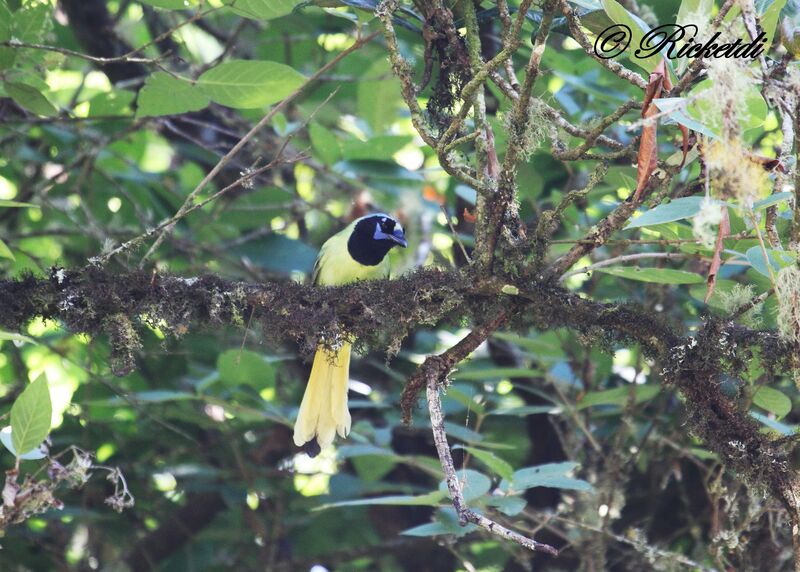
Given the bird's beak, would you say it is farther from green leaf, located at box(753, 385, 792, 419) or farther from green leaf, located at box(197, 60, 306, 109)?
green leaf, located at box(753, 385, 792, 419)

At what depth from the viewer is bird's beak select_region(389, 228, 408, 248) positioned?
4.57 m

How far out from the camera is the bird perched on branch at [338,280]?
3.70 meters

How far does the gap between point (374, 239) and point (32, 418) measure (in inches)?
87.7

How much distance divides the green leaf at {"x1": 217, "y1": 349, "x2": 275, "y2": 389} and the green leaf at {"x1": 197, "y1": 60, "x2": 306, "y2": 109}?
3.10ft

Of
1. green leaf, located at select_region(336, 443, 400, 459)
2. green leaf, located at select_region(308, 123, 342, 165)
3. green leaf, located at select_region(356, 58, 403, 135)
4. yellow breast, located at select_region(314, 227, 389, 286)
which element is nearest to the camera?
green leaf, located at select_region(336, 443, 400, 459)

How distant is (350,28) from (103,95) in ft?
4.33

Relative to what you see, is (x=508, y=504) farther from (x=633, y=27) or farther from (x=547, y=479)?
(x=633, y=27)

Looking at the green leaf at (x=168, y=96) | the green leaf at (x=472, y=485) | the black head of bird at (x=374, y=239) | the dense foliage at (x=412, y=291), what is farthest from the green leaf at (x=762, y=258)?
the black head of bird at (x=374, y=239)

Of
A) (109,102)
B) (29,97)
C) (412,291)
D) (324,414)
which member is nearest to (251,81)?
(29,97)

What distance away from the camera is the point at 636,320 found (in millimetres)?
2832

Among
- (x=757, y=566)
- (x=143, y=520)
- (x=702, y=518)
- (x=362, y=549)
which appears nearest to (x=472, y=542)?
(x=362, y=549)

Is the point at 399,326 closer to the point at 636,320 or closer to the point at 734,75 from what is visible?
the point at 636,320

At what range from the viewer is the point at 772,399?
3.21 m

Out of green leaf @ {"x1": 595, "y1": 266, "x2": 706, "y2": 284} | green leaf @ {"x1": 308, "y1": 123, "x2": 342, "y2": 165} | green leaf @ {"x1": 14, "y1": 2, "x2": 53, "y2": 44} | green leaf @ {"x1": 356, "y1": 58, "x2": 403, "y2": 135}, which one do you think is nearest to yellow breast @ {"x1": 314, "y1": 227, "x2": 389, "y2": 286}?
green leaf @ {"x1": 308, "y1": 123, "x2": 342, "y2": 165}
